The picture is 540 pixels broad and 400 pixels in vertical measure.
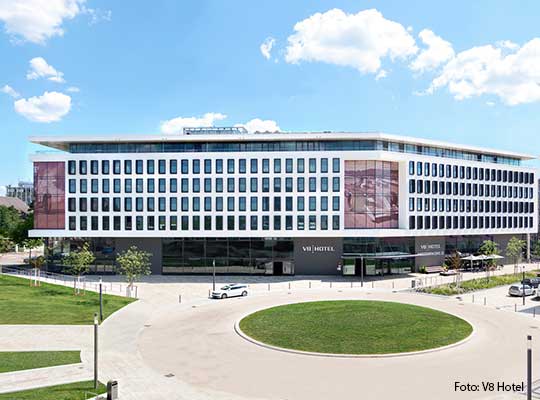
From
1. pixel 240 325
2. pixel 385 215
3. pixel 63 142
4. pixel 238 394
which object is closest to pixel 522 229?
pixel 385 215

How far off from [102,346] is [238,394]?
12.8m

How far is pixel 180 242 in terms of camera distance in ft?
203

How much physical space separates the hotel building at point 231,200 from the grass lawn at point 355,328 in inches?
860

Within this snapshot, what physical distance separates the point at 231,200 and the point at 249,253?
28.3 feet

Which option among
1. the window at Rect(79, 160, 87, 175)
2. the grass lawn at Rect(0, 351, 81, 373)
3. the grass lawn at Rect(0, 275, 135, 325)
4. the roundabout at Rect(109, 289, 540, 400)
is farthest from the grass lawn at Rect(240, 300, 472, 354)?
the window at Rect(79, 160, 87, 175)

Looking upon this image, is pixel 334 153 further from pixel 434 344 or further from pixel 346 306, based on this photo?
pixel 434 344

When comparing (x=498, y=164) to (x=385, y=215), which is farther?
(x=498, y=164)

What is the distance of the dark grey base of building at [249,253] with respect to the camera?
6119 cm

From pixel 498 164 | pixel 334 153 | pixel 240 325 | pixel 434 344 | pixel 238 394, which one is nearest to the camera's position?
pixel 238 394

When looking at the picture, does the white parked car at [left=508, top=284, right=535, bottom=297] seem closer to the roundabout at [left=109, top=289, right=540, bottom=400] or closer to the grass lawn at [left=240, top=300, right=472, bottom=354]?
the roundabout at [left=109, top=289, right=540, bottom=400]

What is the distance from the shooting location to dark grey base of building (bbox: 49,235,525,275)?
61.2 meters

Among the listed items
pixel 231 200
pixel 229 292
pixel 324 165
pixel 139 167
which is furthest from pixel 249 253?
pixel 139 167

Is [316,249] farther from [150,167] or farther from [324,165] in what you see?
[150,167]

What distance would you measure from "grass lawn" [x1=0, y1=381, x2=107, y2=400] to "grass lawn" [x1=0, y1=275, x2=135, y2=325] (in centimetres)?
Result: 1438
